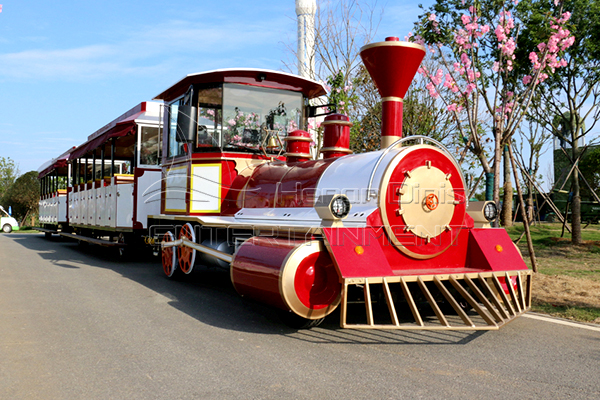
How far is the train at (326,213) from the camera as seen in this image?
14.0 ft

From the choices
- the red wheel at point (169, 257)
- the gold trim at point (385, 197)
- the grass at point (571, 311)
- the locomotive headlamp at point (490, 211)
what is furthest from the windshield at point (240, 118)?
the grass at point (571, 311)

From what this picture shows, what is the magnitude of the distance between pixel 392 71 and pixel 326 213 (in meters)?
1.76

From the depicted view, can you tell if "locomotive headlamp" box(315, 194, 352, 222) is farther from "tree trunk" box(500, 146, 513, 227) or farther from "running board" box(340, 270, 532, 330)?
"tree trunk" box(500, 146, 513, 227)

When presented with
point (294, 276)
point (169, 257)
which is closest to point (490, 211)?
point (294, 276)

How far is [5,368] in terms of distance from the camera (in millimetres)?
3619

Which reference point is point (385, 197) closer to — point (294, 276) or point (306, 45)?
point (294, 276)

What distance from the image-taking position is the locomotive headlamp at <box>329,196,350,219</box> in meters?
4.41

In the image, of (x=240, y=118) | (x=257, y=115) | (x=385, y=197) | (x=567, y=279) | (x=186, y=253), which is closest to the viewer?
(x=385, y=197)

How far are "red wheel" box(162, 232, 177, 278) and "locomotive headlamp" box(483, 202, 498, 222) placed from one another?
14.4ft

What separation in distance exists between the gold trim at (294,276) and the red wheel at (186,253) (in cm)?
298

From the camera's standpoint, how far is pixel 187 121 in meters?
6.55

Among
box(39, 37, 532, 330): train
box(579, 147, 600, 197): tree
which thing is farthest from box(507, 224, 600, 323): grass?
box(579, 147, 600, 197): tree

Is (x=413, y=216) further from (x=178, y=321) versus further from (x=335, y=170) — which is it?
(x=178, y=321)

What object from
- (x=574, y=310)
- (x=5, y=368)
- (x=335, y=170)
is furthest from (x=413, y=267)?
(x=5, y=368)
